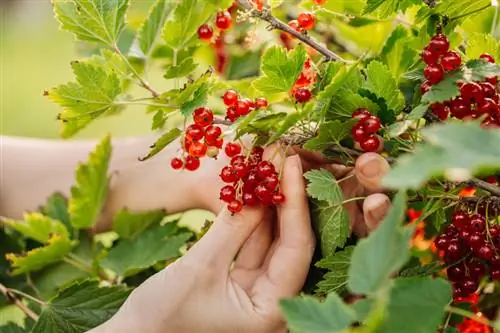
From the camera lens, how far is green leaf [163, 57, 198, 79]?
791mm

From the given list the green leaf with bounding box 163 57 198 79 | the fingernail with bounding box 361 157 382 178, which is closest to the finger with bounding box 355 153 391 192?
the fingernail with bounding box 361 157 382 178

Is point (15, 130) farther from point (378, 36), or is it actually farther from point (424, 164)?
point (424, 164)

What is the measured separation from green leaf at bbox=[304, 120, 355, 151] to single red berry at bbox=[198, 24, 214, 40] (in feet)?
0.74

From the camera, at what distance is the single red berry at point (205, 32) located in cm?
87

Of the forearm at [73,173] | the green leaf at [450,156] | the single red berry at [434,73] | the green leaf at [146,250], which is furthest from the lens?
the forearm at [73,173]

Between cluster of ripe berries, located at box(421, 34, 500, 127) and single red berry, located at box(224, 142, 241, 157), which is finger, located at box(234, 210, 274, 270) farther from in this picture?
cluster of ripe berries, located at box(421, 34, 500, 127)

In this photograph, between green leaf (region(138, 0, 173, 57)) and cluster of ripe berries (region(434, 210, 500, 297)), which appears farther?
green leaf (region(138, 0, 173, 57))

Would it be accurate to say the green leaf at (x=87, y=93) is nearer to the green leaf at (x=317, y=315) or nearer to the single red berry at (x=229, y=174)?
the single red berry at (x=229, y=174)

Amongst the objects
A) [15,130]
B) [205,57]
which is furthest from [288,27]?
[15,130]

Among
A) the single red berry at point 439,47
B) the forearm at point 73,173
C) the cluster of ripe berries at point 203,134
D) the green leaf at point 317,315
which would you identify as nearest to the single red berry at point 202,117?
the cluster of ripe berries at point 203,134

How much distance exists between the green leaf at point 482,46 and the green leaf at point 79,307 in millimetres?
477

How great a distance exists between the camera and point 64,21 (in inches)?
31.4

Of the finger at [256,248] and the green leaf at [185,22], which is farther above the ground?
the green leaf at [185,22]

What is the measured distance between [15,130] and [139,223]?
6.98 feet
